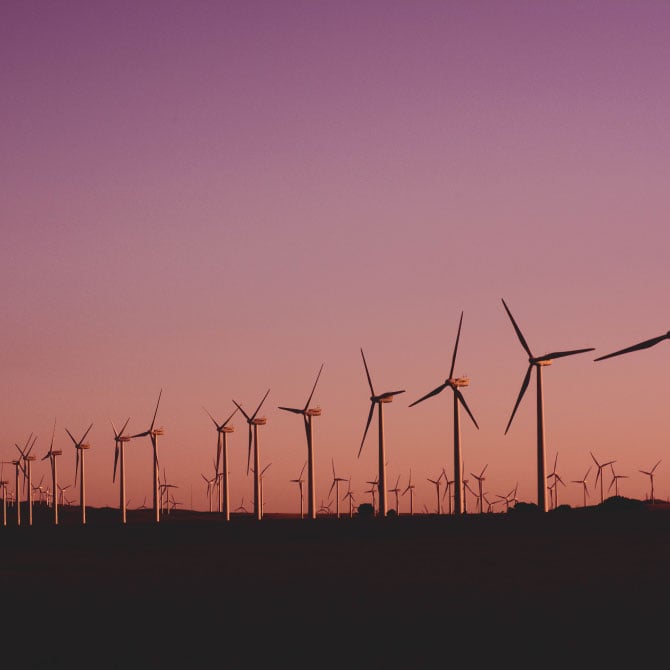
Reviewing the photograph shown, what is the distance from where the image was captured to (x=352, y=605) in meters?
47.2

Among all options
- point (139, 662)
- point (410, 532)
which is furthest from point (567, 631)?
point (410, 532)

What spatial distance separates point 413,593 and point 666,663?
18.1m

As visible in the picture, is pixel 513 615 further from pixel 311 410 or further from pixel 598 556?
pixel 311 410

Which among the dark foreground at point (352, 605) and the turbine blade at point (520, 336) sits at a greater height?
the turbine blade at point (520, 336)

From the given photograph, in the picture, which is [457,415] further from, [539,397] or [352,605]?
[352,605]

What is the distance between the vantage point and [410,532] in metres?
111

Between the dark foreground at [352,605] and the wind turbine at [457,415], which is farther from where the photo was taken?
the wind turbine at [457,415]

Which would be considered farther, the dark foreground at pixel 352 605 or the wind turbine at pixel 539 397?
the wind turbine at pixel 539 397

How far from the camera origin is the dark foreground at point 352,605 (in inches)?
1447

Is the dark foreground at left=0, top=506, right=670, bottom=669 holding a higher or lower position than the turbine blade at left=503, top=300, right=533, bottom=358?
lower

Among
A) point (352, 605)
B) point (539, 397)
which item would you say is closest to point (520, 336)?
point (539, 397)

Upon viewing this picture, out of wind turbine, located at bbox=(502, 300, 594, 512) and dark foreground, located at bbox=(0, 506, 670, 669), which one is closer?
dark foreground, located at bbox=(0, 506, 670, 669)

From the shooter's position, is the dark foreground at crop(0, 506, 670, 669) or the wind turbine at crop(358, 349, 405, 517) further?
the wind turbine at crop(358, 349, 405, 517)

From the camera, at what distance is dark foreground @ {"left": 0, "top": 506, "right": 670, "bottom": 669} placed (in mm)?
36750
